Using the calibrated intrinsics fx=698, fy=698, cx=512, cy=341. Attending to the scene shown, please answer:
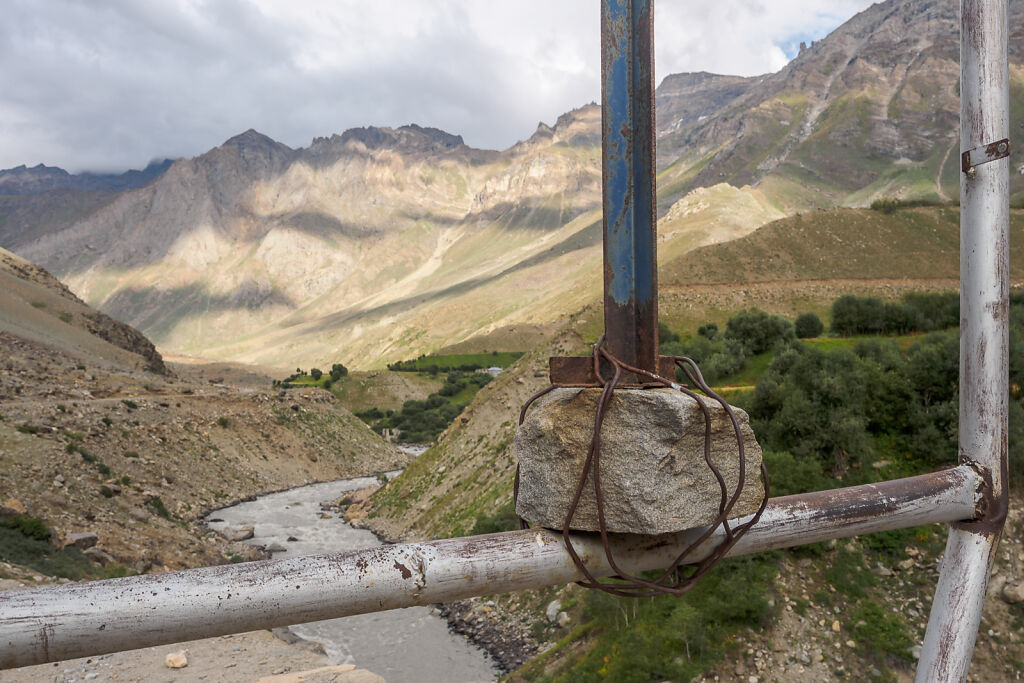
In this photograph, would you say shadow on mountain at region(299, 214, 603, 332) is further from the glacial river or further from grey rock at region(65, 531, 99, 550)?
the glacial river

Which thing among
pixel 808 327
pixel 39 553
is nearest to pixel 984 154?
pixel 39 553

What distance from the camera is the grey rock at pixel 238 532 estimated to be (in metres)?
19.8

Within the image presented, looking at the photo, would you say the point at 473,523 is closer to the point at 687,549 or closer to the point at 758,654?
the point at 758,654

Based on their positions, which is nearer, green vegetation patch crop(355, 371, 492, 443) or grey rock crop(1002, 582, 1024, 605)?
grey rock crop(1002, 582, 1024, 605)

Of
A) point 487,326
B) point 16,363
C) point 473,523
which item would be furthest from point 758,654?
point 487,326

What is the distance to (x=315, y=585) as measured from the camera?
1796 mm

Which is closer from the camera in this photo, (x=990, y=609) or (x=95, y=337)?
(x=990, y=609)

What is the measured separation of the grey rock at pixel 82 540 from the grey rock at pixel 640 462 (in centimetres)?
1516

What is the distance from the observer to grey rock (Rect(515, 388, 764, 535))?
2.01m

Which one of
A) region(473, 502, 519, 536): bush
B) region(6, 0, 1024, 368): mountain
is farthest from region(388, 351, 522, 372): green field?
region(473, 502, 519, 536): bush

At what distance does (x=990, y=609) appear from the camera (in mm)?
8078

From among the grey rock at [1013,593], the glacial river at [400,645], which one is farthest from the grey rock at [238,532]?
the grey rock at [1013,593]

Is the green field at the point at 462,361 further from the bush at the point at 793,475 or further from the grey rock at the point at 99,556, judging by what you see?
the bush at the point at 793,475

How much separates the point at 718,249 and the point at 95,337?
4574cm
